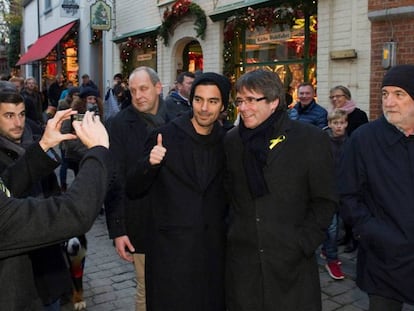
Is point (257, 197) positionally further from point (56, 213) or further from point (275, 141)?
point (56, 213)

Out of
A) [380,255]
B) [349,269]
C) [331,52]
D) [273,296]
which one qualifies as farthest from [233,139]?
[331,52]

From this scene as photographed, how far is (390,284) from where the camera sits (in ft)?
9.54

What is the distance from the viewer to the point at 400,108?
9.72 ft

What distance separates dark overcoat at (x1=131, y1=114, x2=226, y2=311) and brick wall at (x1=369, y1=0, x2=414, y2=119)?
5.07 meters

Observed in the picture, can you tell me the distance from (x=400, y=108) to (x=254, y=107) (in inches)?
35.9

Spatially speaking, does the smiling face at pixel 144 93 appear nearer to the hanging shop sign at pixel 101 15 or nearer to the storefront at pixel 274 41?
the storefront at pixel 274 41

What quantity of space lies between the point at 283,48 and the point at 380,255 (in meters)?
7.38

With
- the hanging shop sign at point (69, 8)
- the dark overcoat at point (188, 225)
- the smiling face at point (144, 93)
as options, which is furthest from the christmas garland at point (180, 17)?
the dark overcoat at point (188, 225)

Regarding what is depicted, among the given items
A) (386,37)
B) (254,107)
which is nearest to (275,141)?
(254,107)

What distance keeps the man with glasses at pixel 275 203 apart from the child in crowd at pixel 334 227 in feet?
7.25

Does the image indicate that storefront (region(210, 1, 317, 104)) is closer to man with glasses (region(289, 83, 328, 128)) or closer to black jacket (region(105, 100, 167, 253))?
man with glasses (region(289, 83, 328, 128))

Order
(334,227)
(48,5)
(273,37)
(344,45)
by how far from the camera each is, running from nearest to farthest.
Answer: (334,227) < (344,45) < (273,37) < (48,5)

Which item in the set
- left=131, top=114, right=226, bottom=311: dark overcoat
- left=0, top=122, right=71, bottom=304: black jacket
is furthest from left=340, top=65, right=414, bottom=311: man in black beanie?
left=0, top=122, right=71, bottom=304: black jacket

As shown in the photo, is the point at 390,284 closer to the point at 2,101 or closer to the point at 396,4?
the point at 2,101
